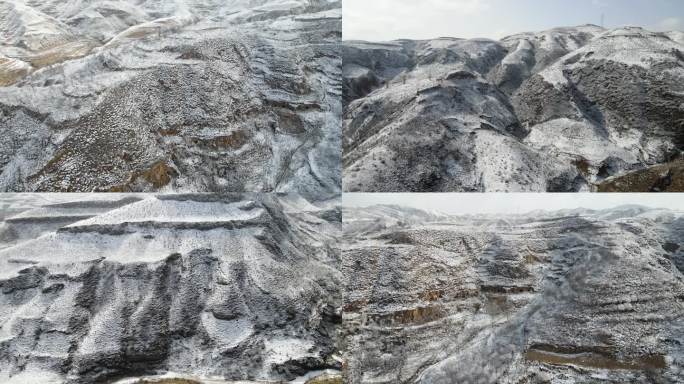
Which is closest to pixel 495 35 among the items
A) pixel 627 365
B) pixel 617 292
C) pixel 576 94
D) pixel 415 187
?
pixel 576 94

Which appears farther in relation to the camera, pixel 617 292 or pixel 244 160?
pixel 244 160

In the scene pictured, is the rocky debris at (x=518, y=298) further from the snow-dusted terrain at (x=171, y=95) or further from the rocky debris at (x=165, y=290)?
the snow-dusted terrain at (x=171, y=95)

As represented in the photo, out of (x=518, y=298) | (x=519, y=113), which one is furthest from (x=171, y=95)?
(x=518, y=298)

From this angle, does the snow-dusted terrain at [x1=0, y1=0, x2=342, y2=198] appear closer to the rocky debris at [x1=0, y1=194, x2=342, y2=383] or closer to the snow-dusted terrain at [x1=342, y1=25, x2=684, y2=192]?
the rocky debris at [x1=0, y1=194, x2=342, y2=383]

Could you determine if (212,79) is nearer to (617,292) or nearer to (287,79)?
(287,79)

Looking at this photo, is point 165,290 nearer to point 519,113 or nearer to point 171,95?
point 171,95

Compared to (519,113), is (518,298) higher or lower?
lower

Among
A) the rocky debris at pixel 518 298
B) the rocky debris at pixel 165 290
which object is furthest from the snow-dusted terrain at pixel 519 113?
the rocky debris at pixel 165 290
